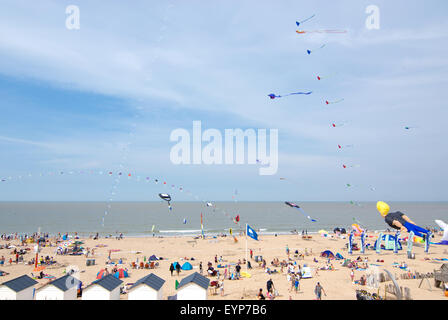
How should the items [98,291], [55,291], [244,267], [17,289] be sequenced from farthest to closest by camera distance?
[244,267]
[55,291]
[98,291]
[17,289]

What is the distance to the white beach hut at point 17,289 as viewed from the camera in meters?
10.9

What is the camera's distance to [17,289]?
11.2 m

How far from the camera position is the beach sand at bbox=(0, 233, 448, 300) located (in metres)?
16.6

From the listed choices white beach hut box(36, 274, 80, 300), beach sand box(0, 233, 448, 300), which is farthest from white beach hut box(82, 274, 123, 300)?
beach sand box(0, 233, 448, 300)

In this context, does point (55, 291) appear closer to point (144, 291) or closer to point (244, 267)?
point (144, 291)

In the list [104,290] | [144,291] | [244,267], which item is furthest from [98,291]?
[244,267]

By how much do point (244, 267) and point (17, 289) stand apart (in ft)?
53.2

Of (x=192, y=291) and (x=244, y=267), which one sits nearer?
(x=192, y=291)

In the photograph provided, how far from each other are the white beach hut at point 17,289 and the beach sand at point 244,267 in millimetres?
5083

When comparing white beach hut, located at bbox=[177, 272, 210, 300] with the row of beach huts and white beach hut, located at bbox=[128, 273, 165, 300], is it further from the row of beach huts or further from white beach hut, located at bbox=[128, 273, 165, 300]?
white beach hut, located at bbox=[128, 273, 165, 300]

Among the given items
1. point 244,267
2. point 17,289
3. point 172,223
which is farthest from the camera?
point 172,223

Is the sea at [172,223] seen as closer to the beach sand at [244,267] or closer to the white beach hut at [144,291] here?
the beach sand at [244,267]

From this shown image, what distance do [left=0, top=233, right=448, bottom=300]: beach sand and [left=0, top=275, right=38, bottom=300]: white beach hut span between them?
508cm

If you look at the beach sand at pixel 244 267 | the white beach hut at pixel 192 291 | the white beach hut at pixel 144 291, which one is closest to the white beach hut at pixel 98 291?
the white beach hut at pixel 144 291
